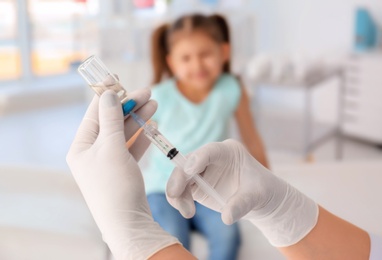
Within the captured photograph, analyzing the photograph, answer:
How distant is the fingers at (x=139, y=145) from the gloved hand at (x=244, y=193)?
0.10 m

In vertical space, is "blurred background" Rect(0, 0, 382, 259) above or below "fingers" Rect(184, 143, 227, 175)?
below

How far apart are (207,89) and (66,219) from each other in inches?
25.5

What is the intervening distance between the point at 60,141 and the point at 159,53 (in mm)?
2056

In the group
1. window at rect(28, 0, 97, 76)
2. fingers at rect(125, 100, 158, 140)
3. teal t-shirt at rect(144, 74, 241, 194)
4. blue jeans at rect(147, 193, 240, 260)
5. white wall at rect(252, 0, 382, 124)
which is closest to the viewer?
fingers at rect(125, 100, 158, 140)

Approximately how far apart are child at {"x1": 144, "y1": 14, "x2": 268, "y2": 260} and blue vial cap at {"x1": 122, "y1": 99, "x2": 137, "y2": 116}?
58 centimetres

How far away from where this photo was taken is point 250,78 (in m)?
2.82

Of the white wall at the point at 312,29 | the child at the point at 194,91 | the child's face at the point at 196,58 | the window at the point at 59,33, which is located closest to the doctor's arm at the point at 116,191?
the child at the point at 194,91

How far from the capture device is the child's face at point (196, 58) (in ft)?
5.15

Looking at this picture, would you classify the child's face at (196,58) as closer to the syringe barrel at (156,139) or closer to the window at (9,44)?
the syringe barrel at (156,139)

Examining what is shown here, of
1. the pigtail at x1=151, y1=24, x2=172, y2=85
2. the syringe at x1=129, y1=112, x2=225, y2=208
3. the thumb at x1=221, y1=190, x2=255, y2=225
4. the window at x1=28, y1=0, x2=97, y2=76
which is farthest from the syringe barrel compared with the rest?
the window at x1=28, y1=0, x2=97, y2=76

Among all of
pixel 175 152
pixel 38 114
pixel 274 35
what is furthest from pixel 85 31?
pixel 175 152

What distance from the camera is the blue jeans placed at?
117 cm

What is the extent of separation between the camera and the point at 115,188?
729mm

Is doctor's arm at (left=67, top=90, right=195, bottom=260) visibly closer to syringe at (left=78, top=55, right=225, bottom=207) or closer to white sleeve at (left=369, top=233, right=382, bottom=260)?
syringe at (left=78, top=55, right=225, bottom=207)
